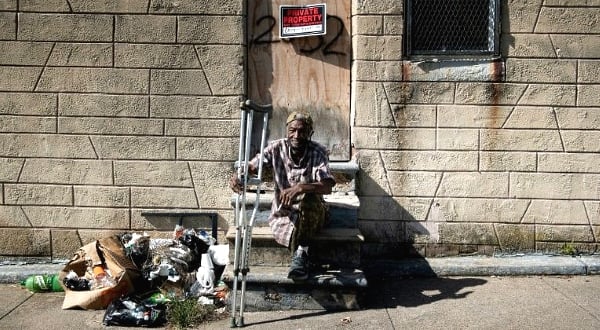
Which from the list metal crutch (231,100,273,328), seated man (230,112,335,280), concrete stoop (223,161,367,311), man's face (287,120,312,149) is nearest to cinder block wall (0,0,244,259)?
concrete stoop (223,161,367,311)

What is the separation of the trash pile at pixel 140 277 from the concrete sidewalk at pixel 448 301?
14 cm

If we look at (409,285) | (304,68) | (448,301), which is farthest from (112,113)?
(448,301)

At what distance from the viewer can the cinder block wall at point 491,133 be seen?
582cm

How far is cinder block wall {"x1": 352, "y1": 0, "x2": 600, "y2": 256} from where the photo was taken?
229 inches

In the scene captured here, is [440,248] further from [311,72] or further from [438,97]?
[311,72]

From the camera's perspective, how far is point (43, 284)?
217 inches

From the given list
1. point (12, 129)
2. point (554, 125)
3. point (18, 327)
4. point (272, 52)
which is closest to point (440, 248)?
point (554, 125)

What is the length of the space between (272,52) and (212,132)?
952 millimetres

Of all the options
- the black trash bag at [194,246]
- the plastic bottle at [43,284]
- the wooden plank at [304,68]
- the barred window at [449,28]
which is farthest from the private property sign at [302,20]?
the plastic bottle at [43,284]

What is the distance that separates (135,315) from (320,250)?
1.51 metres

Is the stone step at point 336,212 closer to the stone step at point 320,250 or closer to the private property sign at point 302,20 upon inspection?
the stone step at point 320,250

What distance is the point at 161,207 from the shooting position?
→ 236 inches

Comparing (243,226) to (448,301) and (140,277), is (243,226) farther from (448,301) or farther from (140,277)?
(448,301)

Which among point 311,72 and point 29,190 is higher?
point 311,72
